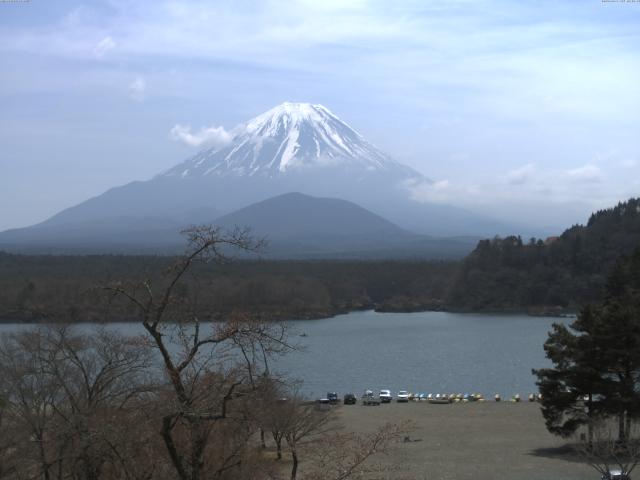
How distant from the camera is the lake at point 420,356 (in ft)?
77.4

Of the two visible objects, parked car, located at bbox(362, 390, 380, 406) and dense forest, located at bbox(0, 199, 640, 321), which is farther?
dense forest, located at bbox(0, 199, 640, 321)

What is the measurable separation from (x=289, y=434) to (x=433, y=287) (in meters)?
48.2

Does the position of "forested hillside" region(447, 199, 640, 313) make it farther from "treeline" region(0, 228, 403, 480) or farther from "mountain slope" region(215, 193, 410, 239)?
"mountain slope" region(215, 193, 410, 239)

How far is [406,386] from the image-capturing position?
23.6 meters

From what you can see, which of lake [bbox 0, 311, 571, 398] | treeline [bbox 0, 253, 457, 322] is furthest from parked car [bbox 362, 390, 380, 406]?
treeline [bbox 0, 253, 457, 322]

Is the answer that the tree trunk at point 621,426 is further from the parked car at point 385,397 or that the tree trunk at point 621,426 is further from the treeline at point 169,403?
the parked car at point 385,397

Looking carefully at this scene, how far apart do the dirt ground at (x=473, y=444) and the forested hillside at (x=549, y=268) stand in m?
32.2

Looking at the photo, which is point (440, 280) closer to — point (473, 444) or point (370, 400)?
point (370, 400)

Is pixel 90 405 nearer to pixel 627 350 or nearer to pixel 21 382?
pixel 21 382

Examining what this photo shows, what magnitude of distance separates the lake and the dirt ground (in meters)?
2.72

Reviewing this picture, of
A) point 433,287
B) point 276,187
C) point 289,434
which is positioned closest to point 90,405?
point 289,434

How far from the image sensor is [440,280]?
5944 centimetres

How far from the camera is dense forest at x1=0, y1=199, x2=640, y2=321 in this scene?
154 ft

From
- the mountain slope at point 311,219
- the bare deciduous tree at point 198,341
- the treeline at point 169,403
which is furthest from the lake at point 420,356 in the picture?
the mountain slope at point 311,219
